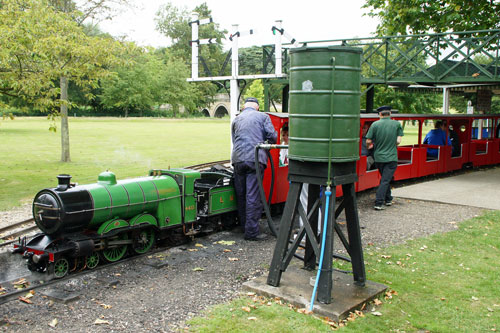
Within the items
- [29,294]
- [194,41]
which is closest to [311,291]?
[29,294]

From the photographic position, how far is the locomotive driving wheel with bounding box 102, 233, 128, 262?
22.2 feet

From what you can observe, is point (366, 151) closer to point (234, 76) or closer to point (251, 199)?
point (234, 76)

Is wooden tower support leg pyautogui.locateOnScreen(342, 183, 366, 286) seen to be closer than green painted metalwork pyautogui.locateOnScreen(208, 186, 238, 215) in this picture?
Yes

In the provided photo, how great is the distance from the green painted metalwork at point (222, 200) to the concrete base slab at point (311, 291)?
8.14 feet

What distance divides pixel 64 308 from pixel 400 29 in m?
18.8

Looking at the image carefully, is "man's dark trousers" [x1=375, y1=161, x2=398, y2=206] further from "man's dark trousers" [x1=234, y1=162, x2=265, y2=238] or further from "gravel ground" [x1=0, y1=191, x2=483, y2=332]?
"man's dark trousers" [x1=234, y1=162, x2=265, y2=238]

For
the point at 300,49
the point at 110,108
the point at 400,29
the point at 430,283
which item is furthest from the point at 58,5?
the point at 110,108

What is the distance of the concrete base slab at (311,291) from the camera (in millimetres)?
5039

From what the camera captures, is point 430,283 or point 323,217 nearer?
point 323,217

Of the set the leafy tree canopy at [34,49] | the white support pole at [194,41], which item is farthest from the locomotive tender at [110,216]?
the white support pole at [194,41]

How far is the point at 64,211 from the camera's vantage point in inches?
239

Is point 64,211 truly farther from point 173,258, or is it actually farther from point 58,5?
point 58,5

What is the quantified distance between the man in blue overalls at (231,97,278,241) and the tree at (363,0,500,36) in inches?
536

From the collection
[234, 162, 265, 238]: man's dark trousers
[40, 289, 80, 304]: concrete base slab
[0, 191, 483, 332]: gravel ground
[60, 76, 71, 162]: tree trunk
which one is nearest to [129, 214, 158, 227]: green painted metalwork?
[0, 191, 483, 332]: gravel ground
